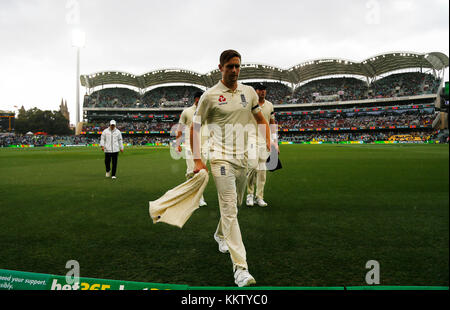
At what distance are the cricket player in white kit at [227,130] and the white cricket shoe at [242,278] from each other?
0.31 m

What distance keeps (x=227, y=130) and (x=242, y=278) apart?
A: 146 cm

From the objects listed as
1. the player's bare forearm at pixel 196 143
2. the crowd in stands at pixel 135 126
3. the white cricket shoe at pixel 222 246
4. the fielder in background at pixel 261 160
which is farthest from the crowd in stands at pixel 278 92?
the player's bare forearm at pixel 196 143

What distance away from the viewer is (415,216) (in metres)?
4.61

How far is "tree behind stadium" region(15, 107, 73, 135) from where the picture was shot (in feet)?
287

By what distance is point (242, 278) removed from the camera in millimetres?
2580

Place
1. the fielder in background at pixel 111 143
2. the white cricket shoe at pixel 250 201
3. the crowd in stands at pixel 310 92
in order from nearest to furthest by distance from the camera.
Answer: the white cricket shoe at pixel 250 201
the fielder in background at pixel 111 143
the crowd in stands at pixel 310 92

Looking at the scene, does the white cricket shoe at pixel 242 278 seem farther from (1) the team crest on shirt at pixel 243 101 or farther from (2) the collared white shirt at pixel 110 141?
(2) the collared white shirt at pixel 110 141

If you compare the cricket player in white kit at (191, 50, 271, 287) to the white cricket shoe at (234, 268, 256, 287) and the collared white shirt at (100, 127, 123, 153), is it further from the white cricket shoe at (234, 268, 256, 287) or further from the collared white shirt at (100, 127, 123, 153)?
the collared white shirt at (100, 127, 123, 153)

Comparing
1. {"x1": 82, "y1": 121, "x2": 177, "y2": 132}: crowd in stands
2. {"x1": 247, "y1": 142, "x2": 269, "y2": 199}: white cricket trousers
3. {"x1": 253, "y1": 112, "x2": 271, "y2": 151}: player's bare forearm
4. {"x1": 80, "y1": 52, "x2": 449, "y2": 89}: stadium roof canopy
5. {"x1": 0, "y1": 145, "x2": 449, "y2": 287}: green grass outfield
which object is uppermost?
{"x1": 80, "y1": 52, "x2": 449, "y2": 89}: stadium roof canopy

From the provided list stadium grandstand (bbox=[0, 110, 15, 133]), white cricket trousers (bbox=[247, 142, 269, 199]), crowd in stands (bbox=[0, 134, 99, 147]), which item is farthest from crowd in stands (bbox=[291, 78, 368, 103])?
stadium grandstand (bbox=[0, 110, 15, 133])

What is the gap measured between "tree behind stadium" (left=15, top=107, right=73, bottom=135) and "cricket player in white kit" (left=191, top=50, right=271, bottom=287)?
102m

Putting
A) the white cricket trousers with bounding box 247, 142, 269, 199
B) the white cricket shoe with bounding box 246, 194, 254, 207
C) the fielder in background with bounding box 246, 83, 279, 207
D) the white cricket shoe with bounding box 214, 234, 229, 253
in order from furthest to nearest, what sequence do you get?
the white cricket shoe with bounding box 246, 194, 254, 207
the white cricket trousers with bounding box 247, 142, 269, 199
the fielder in background with bounding box 246, 83, 279, 207
the white cricket shoe with bounding box 214, 234, 229, 253

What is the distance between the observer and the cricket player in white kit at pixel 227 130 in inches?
115
